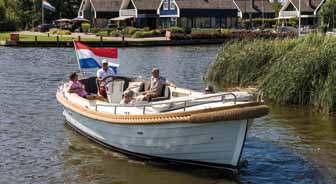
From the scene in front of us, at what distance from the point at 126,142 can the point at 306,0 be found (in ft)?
296

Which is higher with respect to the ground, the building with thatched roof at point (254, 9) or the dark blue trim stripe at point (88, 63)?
the building with thatched roof at point (254, 9)

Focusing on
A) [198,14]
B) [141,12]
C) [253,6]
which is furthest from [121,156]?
[253,6]

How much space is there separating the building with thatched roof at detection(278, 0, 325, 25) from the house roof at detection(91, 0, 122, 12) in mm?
28293

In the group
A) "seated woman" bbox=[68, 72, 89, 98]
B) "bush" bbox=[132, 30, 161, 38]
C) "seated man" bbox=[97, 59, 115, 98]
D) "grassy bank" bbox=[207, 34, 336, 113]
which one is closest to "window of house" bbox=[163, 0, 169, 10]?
"bush" bbox=[132, 30, 161, 38]

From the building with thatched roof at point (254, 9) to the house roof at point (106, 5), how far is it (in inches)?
823

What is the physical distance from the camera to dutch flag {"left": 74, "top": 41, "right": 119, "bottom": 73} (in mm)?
19344

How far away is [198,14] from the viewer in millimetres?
92562

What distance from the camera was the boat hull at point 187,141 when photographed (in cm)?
1309

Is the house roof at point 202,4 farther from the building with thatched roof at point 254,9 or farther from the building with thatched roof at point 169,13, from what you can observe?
the building with thatched roof at point 254,9

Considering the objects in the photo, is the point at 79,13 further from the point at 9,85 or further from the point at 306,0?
the point at 9,85

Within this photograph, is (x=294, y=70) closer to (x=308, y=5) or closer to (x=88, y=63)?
(x=88, y=63)

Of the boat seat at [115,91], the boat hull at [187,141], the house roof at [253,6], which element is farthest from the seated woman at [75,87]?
the house roof at [253,6]

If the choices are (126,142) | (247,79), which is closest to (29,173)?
(126,142)

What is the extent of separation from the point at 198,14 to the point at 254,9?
2023cm
